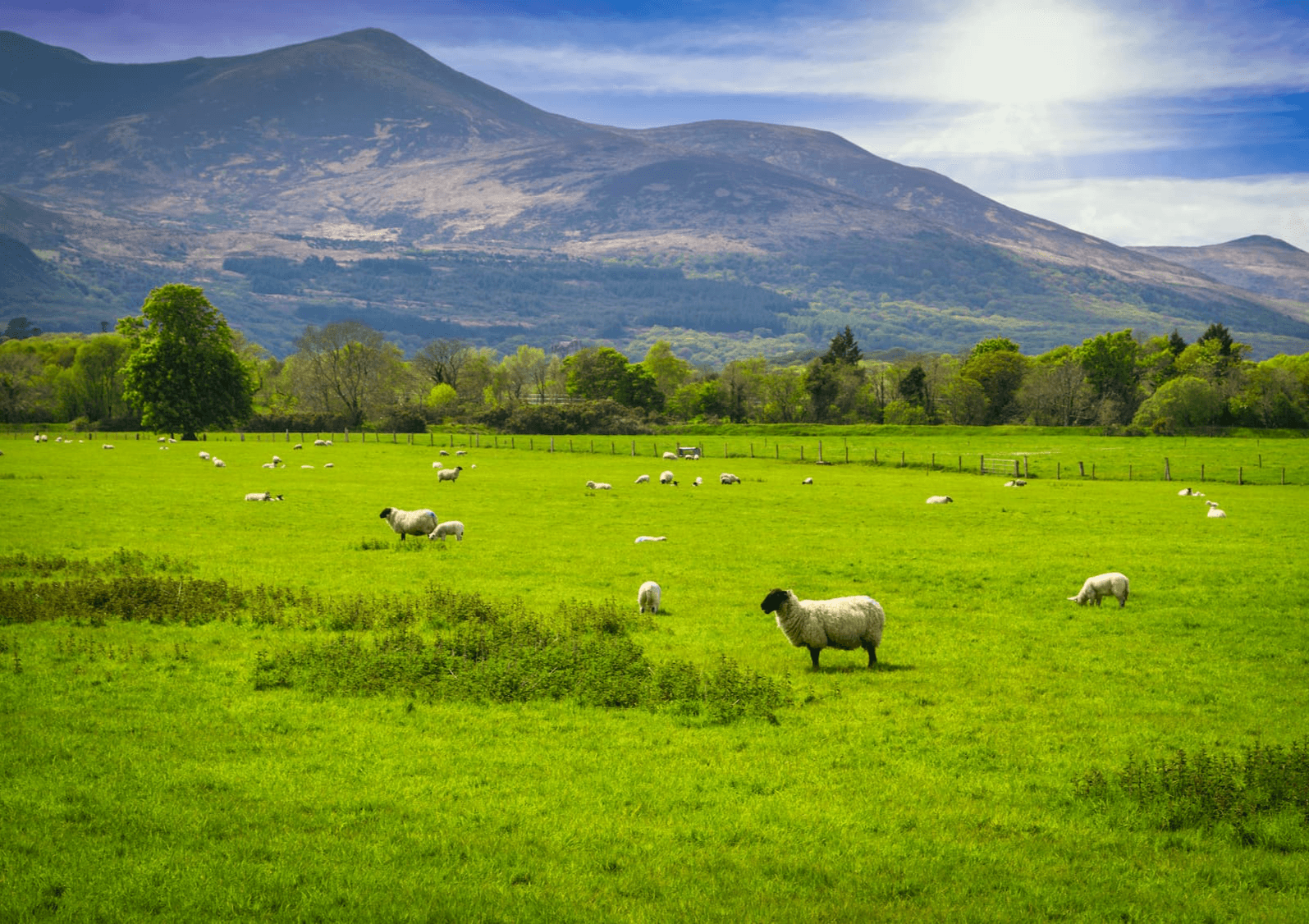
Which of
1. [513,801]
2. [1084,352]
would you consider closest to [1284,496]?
[513,801]

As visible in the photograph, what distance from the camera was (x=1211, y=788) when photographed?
11406 millimetres

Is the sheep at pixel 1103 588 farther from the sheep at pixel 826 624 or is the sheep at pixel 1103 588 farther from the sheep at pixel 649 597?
the sheep at pixel 649 597

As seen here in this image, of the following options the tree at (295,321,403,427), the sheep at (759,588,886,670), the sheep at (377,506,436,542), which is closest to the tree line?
the tree at (295,321,403,427)

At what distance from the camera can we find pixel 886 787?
11.8 metres

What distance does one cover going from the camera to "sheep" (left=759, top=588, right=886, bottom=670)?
17.4m

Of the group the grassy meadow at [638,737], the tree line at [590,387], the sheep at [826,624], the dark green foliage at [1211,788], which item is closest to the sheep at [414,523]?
the grassy meadow at [638,737]

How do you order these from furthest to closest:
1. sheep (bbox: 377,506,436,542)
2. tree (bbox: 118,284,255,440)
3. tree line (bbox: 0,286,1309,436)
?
tree line (bbox: 0,286,1309,436)
tree (bbox: 118,284,255,440)
sheep (bbox: 377,506,436,542)

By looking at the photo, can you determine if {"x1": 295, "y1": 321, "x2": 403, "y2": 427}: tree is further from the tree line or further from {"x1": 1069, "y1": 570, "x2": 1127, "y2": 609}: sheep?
{"x1": 1069, "y1": 570, "x2": 1127, "y2": 609}: sheep

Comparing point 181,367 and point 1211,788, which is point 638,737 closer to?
point 1211,788

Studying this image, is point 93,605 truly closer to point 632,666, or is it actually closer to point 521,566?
point 521,566

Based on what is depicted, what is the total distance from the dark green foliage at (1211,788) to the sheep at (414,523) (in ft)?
84.6

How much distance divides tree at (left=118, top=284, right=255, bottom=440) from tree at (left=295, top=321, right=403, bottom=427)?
40.5 meters

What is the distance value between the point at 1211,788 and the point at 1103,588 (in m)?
13.1

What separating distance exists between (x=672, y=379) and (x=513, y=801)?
160m
